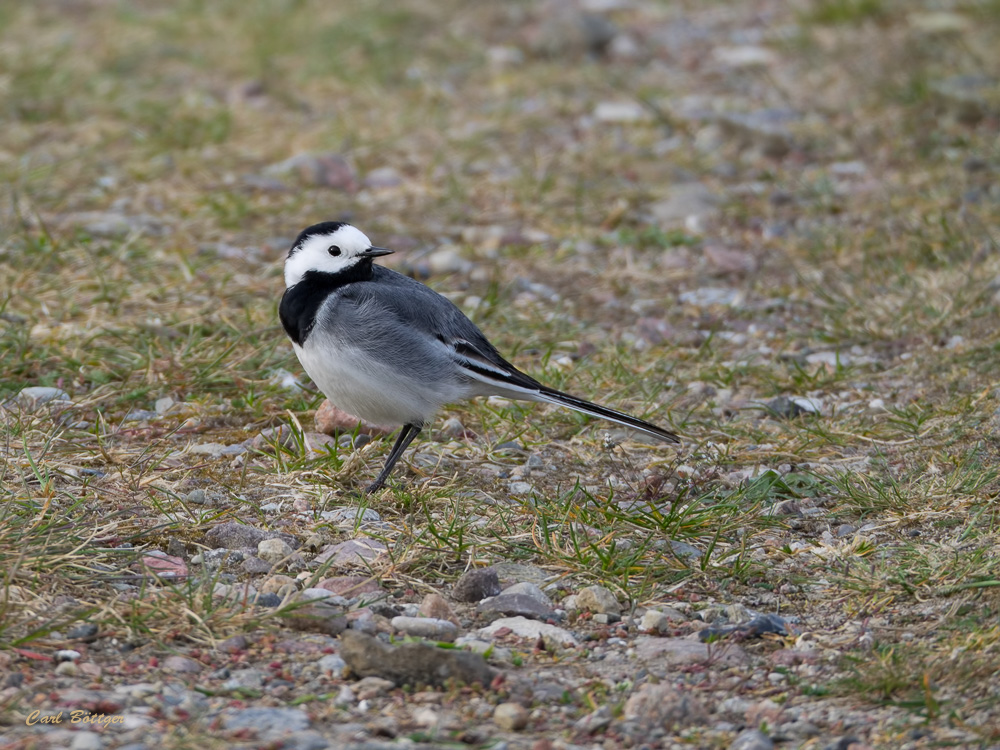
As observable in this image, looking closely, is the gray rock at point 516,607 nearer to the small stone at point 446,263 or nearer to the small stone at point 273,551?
the small stone at point 273,551

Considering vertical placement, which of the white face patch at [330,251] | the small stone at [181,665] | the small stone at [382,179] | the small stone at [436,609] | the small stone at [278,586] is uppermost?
the white face patch at [330,251]

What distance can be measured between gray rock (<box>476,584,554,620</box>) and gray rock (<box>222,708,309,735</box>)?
2.53 ft

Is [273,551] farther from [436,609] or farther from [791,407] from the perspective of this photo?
[791,407]

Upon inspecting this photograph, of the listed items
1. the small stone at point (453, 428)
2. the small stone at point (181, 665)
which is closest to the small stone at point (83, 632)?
the small stone at point (181, 665)

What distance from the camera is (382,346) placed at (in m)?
4.48

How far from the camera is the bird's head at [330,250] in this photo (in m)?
4.63

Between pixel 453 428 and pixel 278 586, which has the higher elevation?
pixel 278 586

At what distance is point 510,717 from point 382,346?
5.69 feet

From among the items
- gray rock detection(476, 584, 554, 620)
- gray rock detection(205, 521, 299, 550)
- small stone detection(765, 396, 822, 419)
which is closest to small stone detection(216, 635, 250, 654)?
gray rock detection(205, 521, 299, 550)

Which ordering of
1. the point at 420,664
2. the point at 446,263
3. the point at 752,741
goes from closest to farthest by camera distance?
the point at 752,741
the point at 420,664
the point at 446,263

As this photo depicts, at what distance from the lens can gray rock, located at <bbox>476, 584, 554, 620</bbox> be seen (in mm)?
3688

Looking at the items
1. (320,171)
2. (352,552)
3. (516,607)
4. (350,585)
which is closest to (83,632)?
(350,585)

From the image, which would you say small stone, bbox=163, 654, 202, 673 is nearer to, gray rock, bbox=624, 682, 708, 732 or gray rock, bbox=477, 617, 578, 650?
gray rock, bbox=477, 617, 578, 650

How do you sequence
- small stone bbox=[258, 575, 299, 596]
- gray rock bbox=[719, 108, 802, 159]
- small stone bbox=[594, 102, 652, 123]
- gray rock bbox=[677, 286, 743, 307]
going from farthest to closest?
small stone bbox=[594, 102, 652, 123]
gray rock bbox=[719, 108, 802, 159]
gray rock bbox=[677, 286, 743, 307]
small stone bbox=[258, 575, 299, 596]
